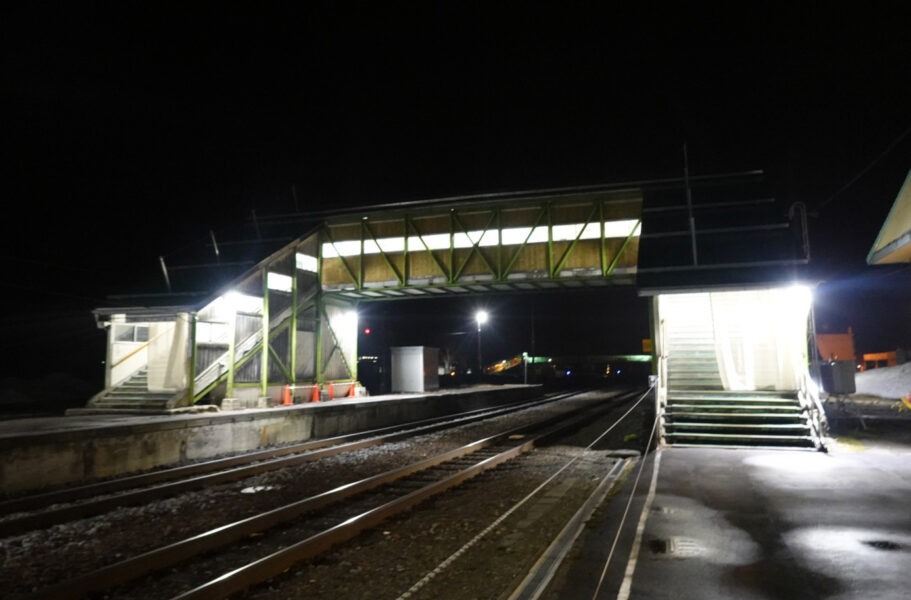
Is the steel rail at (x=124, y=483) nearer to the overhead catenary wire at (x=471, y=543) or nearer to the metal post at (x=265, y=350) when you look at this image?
the metal post at (x=265, y=350)

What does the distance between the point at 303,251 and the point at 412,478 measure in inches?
562

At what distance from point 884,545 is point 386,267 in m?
18.6

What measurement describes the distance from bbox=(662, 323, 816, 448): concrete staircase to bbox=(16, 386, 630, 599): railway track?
5.34 meters

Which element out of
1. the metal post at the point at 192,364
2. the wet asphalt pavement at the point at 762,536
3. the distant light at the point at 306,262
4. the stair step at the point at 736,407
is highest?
the distant light at the point at 306,262

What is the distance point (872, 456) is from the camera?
10461mm

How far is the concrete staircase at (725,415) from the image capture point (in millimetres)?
11719

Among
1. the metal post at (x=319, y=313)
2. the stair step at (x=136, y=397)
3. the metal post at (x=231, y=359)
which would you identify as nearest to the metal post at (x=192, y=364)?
the stair step at (x=136, y=397)

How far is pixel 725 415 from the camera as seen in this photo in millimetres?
12398

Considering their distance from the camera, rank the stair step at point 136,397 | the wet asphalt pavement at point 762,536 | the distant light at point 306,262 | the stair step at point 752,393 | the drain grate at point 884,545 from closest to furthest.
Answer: the wet asphalt pavement at point 762,536, the drain grate at point 884,545, the stair step at point 752,393, the stair step at point 136,397, the distant light at point 306,262

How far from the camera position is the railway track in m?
5.02

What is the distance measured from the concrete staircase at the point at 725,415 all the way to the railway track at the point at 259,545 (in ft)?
17.5

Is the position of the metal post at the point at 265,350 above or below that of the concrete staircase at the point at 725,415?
above

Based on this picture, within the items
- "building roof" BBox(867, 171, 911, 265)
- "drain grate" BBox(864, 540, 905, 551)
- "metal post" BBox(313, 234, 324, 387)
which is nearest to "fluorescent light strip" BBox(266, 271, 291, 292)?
"metal post" BBox(313, 234, 324, 387)

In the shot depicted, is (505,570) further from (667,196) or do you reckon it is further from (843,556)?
(667,196)
